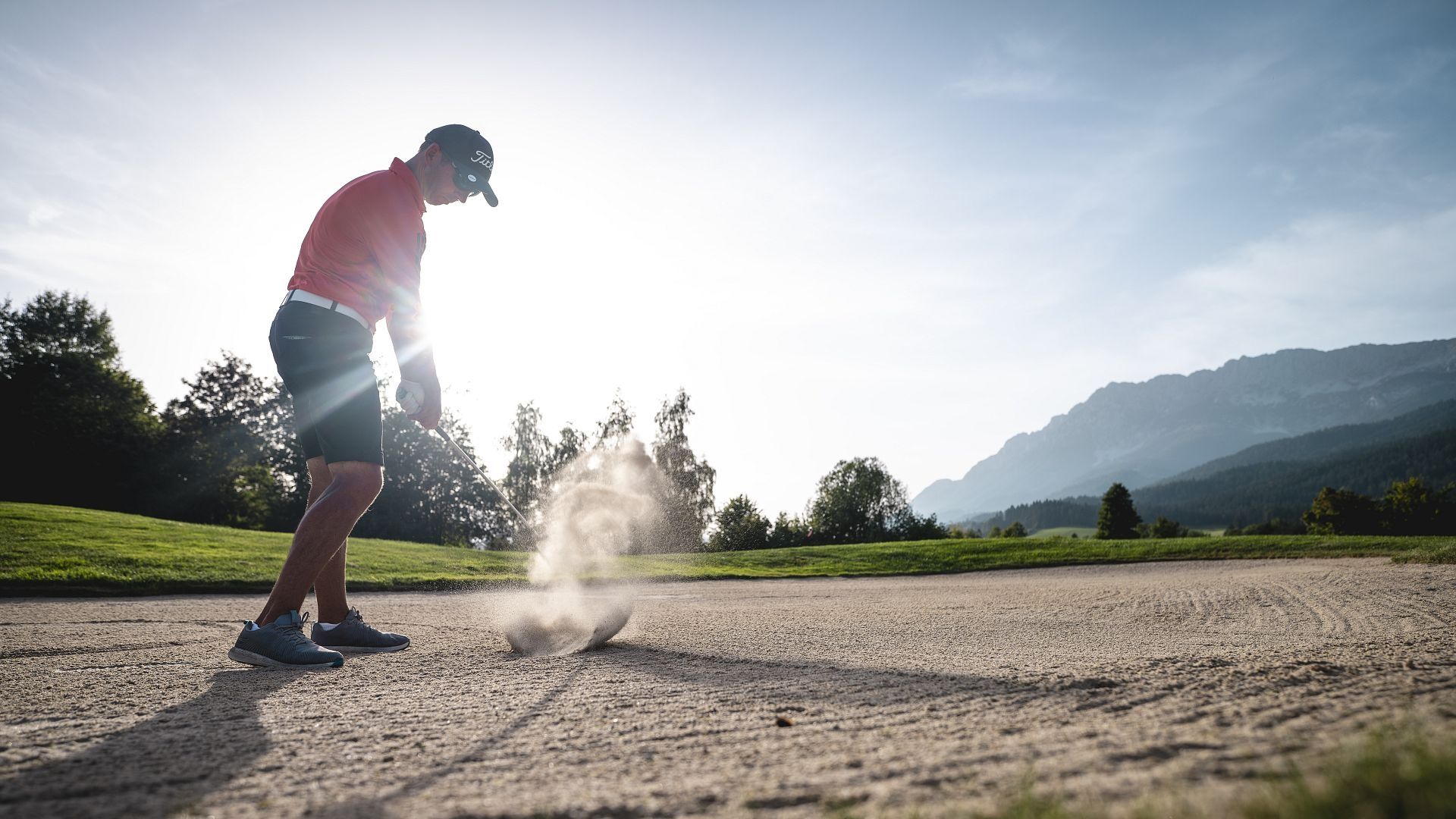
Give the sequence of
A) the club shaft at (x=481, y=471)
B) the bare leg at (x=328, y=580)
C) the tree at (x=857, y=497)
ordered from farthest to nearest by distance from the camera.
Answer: the tree at (x=857, y=497), the club shaft at (x=481, y=471), the bare leg at (x=328, y=580)

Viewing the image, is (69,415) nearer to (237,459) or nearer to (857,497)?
(237,459)

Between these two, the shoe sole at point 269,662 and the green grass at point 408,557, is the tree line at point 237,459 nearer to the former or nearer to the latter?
the green grass at point 408,557

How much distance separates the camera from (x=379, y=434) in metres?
Answer: 4.34

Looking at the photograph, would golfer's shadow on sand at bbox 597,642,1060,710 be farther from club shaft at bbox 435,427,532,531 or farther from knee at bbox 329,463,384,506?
knee at bbox 329,463,384,506

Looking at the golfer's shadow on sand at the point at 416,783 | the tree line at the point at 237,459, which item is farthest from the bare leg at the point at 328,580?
the tree line at the point at 237,459

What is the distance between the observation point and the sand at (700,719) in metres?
1.78

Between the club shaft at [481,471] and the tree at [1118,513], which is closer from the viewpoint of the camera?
the club shaft at [481,471]

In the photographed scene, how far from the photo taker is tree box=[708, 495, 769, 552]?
1480 inches

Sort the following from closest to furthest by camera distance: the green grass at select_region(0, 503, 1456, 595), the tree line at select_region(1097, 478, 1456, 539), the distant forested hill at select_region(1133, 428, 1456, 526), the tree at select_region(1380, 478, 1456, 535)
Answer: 1. the green grass at select_region(0, 503, 1456, 595)
2. the tree at select_region(1380, 478, 1456, 535)
3. the tree line at select_region(1097, 478, 1456, 539)
4. the distant forested hill at select_region(1133, 428, 1456, 526)

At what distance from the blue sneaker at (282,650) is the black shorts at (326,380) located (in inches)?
36.9

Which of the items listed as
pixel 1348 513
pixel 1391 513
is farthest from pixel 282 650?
pixel 1391 513

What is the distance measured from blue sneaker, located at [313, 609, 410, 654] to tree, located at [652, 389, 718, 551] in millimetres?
34560

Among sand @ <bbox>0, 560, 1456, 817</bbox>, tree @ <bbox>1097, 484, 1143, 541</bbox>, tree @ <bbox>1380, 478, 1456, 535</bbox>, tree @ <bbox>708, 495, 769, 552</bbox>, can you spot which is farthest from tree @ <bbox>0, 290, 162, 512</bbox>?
tree @ <bbox>1380, 478, 1456, 535</bbox>

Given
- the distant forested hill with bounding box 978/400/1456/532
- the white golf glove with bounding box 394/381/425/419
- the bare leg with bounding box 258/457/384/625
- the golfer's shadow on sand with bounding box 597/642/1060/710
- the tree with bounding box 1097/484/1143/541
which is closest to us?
the golfer's shadow on sand with bounding box 597/642/1060/710
